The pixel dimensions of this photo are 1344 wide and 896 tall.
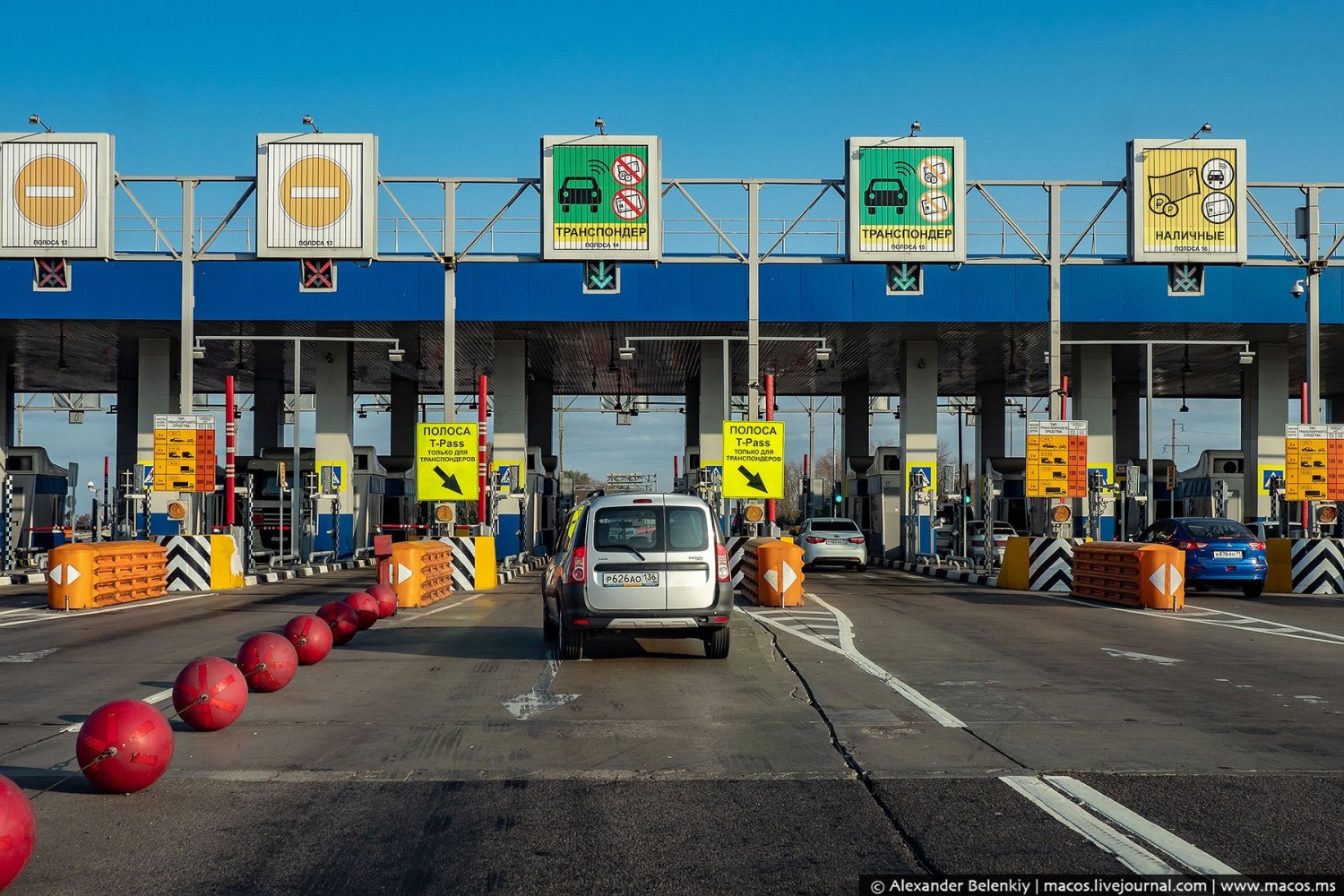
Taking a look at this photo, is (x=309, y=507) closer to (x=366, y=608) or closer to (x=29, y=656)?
(x=366, y=608)

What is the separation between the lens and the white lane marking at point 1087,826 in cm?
498

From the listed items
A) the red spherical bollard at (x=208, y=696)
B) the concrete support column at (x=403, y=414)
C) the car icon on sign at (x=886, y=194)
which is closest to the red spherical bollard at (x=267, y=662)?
the red spherical bollard at (x=208, y=696)

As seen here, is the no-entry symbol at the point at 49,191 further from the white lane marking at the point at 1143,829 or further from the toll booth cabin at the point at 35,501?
the white lane marking at the point at 1143,829

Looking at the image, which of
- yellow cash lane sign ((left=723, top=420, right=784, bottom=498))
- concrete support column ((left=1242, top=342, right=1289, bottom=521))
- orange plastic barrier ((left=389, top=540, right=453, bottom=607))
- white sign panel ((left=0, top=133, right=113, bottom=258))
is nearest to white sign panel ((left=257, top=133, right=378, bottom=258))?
white sign panel ((left=0, top=133, right=113, bottom=258))

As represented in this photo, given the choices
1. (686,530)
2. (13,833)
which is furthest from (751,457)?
(13,833)

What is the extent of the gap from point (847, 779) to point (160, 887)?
347 cm

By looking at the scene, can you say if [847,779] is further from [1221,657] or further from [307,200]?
[307,200]

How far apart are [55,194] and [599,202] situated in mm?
10439

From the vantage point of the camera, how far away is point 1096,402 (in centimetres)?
3803

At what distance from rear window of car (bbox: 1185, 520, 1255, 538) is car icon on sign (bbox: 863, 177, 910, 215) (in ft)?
26.4

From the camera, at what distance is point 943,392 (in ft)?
172

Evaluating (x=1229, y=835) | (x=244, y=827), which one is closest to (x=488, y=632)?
(x=244, y=827)

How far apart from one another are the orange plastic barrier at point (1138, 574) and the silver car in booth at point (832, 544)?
1193 centimetres

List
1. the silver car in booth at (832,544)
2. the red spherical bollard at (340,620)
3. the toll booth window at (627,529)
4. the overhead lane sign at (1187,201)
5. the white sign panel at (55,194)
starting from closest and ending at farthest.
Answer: the toll booth window at (627,529), the red spherical bollard at (340,620), the white sign panel at (55,194), the overhead lane sign at (1187,201), the silver car in booth at (832,544)
